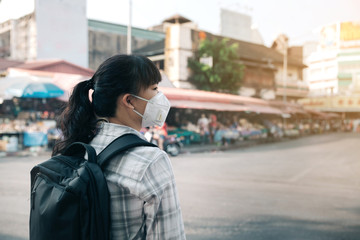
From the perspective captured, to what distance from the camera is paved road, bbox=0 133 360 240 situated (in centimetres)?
396

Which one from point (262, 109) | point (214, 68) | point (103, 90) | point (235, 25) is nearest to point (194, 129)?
point (262, 109)

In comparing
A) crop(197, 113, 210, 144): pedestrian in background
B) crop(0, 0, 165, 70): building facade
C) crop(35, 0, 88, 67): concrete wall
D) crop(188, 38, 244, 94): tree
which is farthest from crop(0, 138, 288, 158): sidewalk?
crop(35, 0, 88, 67): concrete wall

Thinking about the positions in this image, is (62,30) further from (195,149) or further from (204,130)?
(195,149)

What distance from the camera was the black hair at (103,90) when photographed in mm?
1191

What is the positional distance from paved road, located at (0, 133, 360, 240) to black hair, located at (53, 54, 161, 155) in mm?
2755

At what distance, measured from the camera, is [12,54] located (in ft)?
69.5

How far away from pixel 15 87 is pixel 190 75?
14.1 m

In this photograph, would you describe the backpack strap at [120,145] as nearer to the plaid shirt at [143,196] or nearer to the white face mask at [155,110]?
the plaid shirt at [143,196]

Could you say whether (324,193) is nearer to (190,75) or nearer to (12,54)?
(190,75)

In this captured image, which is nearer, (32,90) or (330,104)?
(32,90)

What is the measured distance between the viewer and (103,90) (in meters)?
1.21

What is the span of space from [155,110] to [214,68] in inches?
883

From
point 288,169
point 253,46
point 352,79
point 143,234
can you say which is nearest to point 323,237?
point 143,234

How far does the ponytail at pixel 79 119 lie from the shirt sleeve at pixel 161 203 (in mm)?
343
